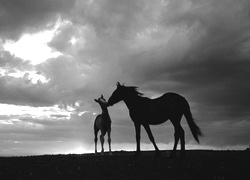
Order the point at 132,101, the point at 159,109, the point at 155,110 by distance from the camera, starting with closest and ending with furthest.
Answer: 1. the point at 159,109
2. the point at 155,110
3. the point at 132,101

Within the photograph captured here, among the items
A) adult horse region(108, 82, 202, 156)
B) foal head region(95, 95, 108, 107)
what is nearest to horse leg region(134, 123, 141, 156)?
adult horse region(108, 82, 202, 156)

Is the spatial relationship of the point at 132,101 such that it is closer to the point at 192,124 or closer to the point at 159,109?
the point at 159,109

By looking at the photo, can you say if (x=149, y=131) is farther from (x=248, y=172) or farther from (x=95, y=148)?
(x=95, y=148)

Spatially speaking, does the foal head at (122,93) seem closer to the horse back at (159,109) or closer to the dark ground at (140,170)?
the horse back at (159,109)

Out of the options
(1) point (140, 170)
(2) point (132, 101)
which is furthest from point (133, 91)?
(1) point (140, 170)

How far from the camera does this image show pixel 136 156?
17656mm

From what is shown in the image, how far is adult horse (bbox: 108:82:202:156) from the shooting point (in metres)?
17.0

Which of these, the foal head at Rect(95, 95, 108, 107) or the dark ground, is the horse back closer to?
the dark ground

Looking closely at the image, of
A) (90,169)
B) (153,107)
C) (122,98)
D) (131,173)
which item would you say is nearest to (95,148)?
(122,98)

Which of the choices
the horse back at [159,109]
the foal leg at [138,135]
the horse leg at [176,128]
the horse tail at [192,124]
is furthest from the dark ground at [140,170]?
the horse back at [159,109]

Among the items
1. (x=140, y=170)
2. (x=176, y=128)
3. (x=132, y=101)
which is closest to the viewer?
(x=140, y=170)

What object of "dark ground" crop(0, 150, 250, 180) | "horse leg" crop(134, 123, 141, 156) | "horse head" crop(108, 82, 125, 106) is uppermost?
"horse head" crop(108, 82, 125, 106)

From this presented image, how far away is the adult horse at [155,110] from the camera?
17.0 metres

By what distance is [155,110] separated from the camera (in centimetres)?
1772
